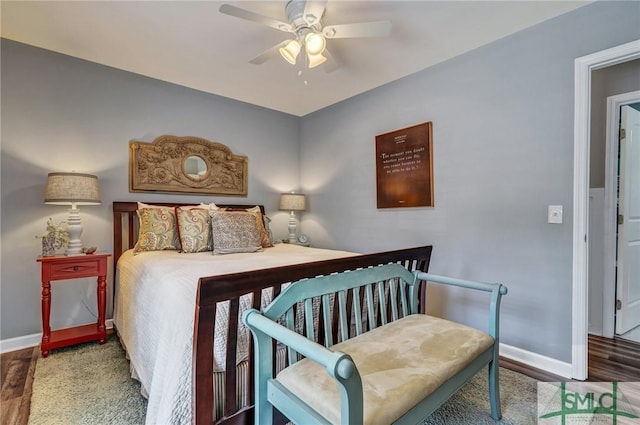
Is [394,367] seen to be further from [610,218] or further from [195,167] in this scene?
[195,167]

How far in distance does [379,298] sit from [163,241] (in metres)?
1.95

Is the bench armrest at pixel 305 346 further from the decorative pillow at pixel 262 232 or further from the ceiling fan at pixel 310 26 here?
the decorative pillow at pixel 262 232

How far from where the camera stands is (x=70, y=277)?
2312 millimetres

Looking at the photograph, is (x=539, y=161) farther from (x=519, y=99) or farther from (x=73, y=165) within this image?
(x=73, y=165)

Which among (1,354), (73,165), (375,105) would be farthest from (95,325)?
(375,105)

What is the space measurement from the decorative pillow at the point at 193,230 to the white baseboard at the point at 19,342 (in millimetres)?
1367

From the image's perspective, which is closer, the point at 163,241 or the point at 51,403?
the point at 51,403

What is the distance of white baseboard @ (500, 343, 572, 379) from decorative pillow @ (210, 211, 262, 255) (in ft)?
7.19

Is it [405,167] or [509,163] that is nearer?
[509,163]

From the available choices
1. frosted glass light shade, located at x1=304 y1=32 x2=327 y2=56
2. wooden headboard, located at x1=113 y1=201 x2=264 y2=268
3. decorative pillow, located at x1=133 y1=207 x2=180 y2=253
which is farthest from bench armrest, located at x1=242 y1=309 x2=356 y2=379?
wooden headboard, located at x1=113 y1=201 x2=264 y2=268

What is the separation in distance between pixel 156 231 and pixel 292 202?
5.53 feet

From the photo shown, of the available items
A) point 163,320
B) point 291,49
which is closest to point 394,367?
point 163,320

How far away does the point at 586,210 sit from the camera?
6.34ft

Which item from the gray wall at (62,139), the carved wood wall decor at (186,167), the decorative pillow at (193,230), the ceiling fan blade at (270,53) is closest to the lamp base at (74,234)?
the gray wall at (62,139)
